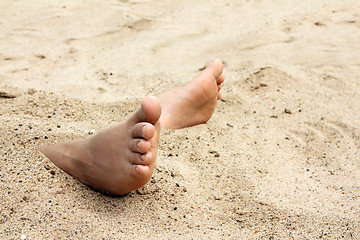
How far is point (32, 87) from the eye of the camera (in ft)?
8.02

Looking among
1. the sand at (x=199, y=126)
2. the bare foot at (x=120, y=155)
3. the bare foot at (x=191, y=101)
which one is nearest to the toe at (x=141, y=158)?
the bare foot at (x=120, y=155)

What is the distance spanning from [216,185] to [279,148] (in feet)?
1.55

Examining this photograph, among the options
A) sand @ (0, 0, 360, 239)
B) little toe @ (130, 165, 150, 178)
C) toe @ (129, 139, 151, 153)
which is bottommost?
sand @ (0, 0, 360, 239)

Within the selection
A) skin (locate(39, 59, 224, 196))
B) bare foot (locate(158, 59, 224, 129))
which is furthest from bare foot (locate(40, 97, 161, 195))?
bare foot (locate(158, 59, 224, 129))

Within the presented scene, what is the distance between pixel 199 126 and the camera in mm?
2066

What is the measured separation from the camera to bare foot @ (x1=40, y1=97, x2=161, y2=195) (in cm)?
136

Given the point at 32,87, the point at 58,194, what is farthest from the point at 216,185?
the point at 32,87

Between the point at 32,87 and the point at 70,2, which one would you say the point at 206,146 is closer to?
the point at 32,87

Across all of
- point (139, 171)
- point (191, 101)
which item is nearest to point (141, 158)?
point (139, 171)

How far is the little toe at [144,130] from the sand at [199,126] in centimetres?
30

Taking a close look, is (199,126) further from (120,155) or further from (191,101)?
(120,155)

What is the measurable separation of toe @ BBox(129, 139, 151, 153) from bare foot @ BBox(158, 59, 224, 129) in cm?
60

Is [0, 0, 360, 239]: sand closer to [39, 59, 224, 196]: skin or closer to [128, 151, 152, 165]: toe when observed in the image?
[39, 59, 224, 196]: skin

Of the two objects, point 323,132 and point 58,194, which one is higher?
point 58,194
